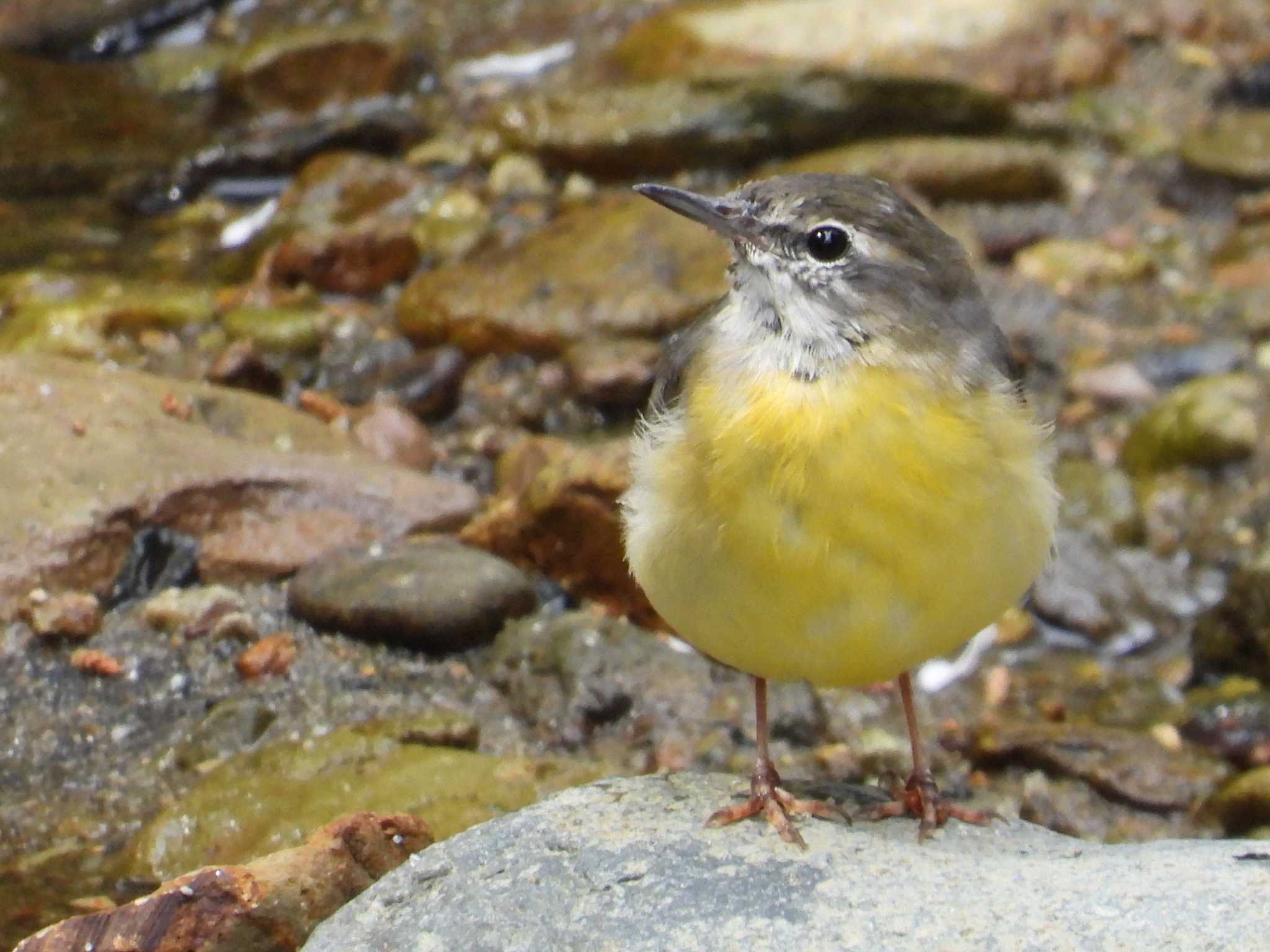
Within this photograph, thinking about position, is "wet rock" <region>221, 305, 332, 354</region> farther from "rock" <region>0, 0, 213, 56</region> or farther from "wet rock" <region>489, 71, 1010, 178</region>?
"rock" <region>0, 0, 213, 56</region>

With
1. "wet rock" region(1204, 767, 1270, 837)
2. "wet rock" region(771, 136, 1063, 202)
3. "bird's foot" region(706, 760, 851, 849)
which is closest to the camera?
"bird's foot" region(706, 760, 851, 849)

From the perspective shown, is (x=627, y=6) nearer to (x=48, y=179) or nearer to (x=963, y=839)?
(x=48, y=179)

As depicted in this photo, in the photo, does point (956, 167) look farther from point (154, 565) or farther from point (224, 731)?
point (224, 731)

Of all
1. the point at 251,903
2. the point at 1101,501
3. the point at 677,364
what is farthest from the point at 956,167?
the point at 251,903

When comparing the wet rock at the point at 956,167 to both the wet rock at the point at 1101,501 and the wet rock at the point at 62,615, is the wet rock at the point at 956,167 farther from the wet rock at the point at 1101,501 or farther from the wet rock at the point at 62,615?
the wet rock at the point at 62,615

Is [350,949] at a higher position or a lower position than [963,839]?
higher

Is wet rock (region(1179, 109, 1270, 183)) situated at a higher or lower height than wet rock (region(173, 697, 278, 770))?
lower

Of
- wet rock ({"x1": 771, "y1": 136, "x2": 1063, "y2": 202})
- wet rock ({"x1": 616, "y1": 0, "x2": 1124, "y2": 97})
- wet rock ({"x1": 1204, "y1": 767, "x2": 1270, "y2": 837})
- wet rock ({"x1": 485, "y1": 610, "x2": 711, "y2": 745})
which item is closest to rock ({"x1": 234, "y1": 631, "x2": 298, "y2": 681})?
wet rock ({"x1": 485, "y1": 610, "x2": 711, "y2": 745})

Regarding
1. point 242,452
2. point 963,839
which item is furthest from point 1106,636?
point 242,452
